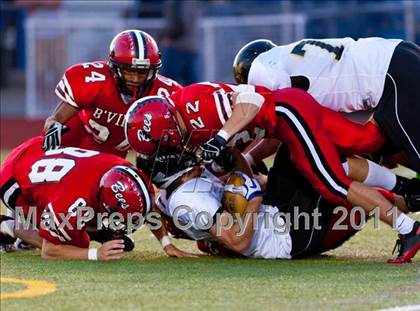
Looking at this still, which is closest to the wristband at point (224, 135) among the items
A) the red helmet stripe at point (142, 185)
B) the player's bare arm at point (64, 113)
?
the red helmet stripe at point (142, 185)

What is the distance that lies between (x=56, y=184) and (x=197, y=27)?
398 inches

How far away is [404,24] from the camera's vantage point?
16266 millimetres

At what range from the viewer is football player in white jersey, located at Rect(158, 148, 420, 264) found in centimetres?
655

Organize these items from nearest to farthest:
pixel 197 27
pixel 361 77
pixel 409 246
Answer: pixel 409 246 → pixel 361 77 → pixel 197 27

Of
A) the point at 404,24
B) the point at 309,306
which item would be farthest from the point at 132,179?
the point at 404,24

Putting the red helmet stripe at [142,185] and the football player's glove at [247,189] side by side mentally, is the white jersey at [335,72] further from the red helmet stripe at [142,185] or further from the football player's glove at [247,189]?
the red helmet stripe at [142,185]

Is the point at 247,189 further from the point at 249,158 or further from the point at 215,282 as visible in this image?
the point at 215,282

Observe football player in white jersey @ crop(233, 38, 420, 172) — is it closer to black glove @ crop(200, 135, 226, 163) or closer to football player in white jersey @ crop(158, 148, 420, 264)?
football player in white jersey @ crop(158, 148, 420, 264)

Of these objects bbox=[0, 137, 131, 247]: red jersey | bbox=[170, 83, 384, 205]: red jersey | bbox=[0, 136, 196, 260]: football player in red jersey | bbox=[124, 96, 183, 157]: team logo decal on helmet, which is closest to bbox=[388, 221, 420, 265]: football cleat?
bbox=[170, 83, 384, 205]: red jersey

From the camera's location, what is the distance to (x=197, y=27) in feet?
54.3

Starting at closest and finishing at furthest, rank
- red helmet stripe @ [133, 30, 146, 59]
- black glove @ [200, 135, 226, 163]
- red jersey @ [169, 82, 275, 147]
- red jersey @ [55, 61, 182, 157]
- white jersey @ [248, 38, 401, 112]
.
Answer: black glove @ [200, 135, 226, 163], red jersey @ [169, 82, 275, 147], white jersey @ [248, 38, 401, 112], red helmet stripe @ [133, 30, 146, 59], red jersey @ [55, 61, 182, 157]

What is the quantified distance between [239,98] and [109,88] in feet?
3.86

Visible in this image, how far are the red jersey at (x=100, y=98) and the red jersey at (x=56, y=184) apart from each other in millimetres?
527

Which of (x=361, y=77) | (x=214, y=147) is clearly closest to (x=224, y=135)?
(x=214, y=147)
